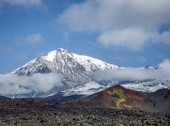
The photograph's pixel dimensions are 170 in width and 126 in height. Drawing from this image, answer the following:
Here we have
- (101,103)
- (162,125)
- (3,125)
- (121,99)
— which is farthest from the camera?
(121,99)

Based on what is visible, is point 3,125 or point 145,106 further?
point 145,106

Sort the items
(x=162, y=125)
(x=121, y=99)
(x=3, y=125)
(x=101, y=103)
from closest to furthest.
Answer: (x=162, y=125) → (x=3, y=125) → (x=101, y=103) → (x=121, y=99)

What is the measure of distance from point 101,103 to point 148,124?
12379 centimetres

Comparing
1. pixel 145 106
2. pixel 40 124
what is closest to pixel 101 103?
pixel 145 106

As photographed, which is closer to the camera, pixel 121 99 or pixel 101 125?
pixel 101 125

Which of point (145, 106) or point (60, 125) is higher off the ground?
point (145, 106)

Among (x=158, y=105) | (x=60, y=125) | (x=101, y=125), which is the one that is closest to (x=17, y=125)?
(x=60, y=125)

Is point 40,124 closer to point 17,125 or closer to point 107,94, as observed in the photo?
point 17,125

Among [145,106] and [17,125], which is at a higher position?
[145,106]

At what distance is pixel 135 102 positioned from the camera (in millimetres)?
193625

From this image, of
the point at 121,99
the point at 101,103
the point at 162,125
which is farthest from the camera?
the point at 121,99

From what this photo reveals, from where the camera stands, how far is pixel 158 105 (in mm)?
198250

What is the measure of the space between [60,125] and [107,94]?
5219 inches

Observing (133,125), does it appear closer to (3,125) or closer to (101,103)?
(3,125)
